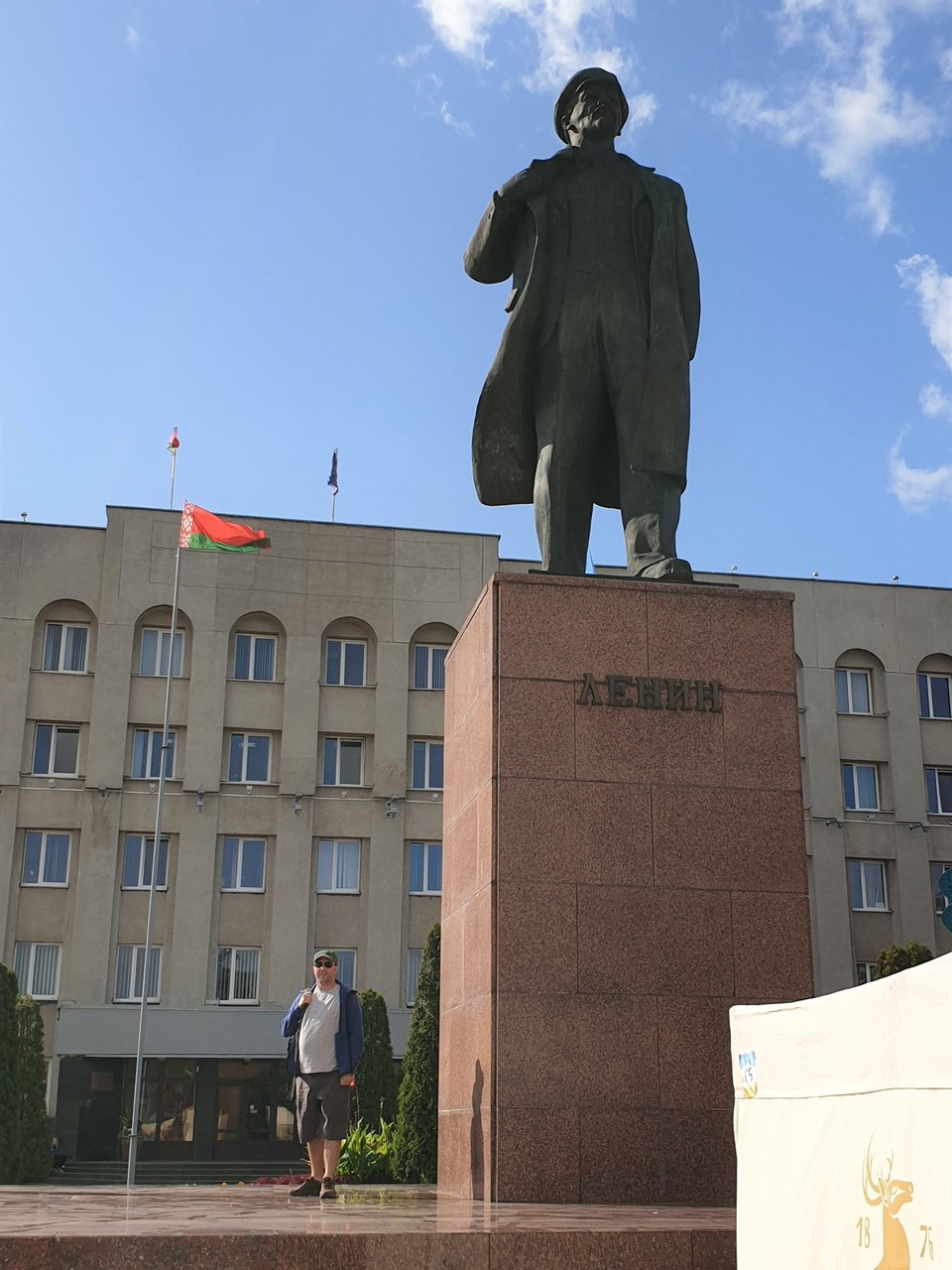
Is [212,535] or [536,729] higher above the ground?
[212,535]

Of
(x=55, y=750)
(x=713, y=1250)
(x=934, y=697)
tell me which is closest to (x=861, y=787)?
(x=934, y=697)

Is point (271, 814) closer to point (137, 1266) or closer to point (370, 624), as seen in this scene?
point (370, 624)

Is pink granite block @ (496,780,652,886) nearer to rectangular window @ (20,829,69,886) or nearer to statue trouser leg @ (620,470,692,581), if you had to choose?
statue trouser leg @ (620,470,692,581)

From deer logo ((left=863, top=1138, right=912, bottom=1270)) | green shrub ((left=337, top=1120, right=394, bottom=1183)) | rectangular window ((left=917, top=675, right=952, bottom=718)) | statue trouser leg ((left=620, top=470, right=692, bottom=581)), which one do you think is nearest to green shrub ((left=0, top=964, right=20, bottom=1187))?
green shrub ((left=337, top=1120, right=394, bottom=1183))

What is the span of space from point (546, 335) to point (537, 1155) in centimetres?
469

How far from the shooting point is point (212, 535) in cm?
3200

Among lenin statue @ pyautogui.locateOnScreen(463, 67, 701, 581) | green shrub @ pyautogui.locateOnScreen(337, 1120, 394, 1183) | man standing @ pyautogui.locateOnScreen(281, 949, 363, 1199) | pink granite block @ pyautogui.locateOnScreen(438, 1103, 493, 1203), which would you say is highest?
lenin statue @ pyautogui.locateOnScreen(463, 67, 701, 581)

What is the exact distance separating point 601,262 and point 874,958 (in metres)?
32.7

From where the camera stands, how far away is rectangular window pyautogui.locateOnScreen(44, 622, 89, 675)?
37.0 m

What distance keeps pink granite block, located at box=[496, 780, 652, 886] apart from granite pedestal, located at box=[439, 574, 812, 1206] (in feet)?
0.03

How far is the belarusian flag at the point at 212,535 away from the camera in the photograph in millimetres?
31922

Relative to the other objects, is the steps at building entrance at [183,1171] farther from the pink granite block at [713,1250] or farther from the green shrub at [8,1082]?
the pink granite block at [713,1250]

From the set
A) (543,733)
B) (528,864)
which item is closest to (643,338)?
(543,733)

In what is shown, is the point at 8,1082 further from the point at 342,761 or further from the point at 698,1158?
the point at 698,1158
